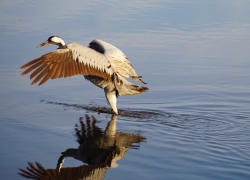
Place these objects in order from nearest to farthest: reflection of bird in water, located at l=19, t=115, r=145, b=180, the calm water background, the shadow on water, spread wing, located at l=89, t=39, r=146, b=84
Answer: reflection of bird in water, located at l=19, t=115, r=145, b=180 < the calm water background < the shadow on water < spread wing, located at l=89, t=39, r=146, b=84

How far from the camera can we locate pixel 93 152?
24.8ft

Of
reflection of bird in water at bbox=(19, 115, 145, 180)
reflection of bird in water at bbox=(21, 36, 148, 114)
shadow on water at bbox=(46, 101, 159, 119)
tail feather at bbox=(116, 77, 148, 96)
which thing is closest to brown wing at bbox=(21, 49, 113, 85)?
reflection of bird in water at bbox=(21, 36, 148, 114)

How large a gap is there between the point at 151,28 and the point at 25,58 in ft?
13.8

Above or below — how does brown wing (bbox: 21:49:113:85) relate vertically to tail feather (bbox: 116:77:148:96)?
above

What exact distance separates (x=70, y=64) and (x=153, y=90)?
2.33m

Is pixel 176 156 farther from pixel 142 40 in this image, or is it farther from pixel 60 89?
pixel 142 40

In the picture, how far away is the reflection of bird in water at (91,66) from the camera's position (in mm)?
8449

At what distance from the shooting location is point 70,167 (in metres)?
6.91

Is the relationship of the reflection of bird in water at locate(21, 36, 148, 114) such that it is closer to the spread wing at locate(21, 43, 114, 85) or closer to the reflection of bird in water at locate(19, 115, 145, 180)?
the spread wing at locate(21, 43, 114, 85)

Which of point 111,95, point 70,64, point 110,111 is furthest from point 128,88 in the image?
point 70,64

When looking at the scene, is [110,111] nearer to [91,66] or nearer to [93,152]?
[91,66]

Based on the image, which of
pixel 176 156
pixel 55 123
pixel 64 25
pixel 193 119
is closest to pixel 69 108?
pixel 55 123

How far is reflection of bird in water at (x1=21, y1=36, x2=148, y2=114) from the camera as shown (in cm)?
845

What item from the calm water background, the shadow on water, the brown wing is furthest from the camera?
the shadow on water
